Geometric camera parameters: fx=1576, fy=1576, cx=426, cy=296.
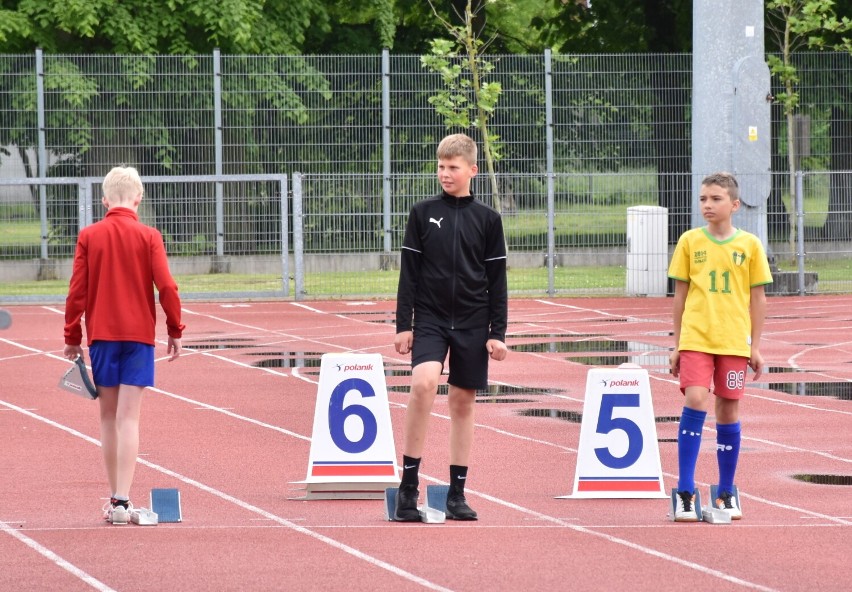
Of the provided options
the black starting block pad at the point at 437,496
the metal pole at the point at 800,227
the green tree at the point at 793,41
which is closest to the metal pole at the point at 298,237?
the metal pole at the point at 800,227

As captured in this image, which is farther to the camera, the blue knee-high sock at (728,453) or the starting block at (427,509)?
the blue knee-high sock at (728,453)

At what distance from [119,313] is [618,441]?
2.96m

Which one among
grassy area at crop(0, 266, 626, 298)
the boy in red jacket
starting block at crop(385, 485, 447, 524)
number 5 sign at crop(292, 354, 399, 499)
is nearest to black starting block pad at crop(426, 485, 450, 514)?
starting block at crop(385, 485, 447, 524)

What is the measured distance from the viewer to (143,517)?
27.1 feet

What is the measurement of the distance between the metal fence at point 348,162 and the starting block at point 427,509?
15285 millimetres

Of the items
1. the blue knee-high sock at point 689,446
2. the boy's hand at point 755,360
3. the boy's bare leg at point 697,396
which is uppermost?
the boy's hand at point 755,360

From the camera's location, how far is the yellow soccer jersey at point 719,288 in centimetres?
846

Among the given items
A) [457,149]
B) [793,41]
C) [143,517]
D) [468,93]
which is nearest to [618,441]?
[457,149]

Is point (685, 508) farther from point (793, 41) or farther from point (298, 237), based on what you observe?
point (793, 41)

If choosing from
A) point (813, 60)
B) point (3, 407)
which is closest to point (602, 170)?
point (813, 60)

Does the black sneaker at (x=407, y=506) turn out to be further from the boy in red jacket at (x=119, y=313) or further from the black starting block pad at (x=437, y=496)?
the boy in red jacket at (x=119, y=313)

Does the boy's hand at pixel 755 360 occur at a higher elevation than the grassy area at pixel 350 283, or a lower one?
higher

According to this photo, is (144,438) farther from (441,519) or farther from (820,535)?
(820,535)

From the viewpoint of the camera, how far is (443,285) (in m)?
8.39
